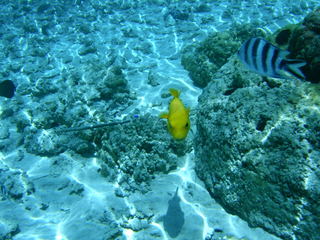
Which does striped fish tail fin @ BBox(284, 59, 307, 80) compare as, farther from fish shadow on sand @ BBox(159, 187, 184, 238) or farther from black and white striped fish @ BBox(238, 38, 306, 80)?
fish shadow on sand @ BBox(159, 187, 184, 238)

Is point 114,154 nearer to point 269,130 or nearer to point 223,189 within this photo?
point 223,189

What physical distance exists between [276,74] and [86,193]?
373 centimetres

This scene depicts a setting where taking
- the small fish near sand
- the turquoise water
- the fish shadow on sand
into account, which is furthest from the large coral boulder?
the small fish near sand

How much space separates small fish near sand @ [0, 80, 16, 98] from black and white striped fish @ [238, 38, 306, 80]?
A: 7.76 metres

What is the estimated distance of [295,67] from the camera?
175 cm

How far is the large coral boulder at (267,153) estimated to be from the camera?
266 cm

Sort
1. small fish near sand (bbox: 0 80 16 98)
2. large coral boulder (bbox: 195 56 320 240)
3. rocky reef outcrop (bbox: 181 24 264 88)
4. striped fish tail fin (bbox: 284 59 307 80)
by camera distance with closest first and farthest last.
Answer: striped fish tail fin (bbox: 284 59 307 80) → large coral boulder (bbox: 195 56 320 240) → rocky reef outcrop (bbox: 181 24 264 88) → small fish near sand (bbox: 0 80 16 98)

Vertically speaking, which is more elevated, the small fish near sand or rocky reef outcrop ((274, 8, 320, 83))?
rocky reef outcrop ((274, 8, 320, 83))

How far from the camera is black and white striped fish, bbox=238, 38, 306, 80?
175cm

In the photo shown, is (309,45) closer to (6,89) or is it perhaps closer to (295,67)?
(295,67)

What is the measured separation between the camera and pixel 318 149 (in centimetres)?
261

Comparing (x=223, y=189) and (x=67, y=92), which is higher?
(x=223, y=189)

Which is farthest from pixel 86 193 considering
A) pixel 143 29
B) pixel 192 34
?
pixel 143 29

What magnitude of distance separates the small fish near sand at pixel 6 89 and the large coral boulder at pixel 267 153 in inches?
268
